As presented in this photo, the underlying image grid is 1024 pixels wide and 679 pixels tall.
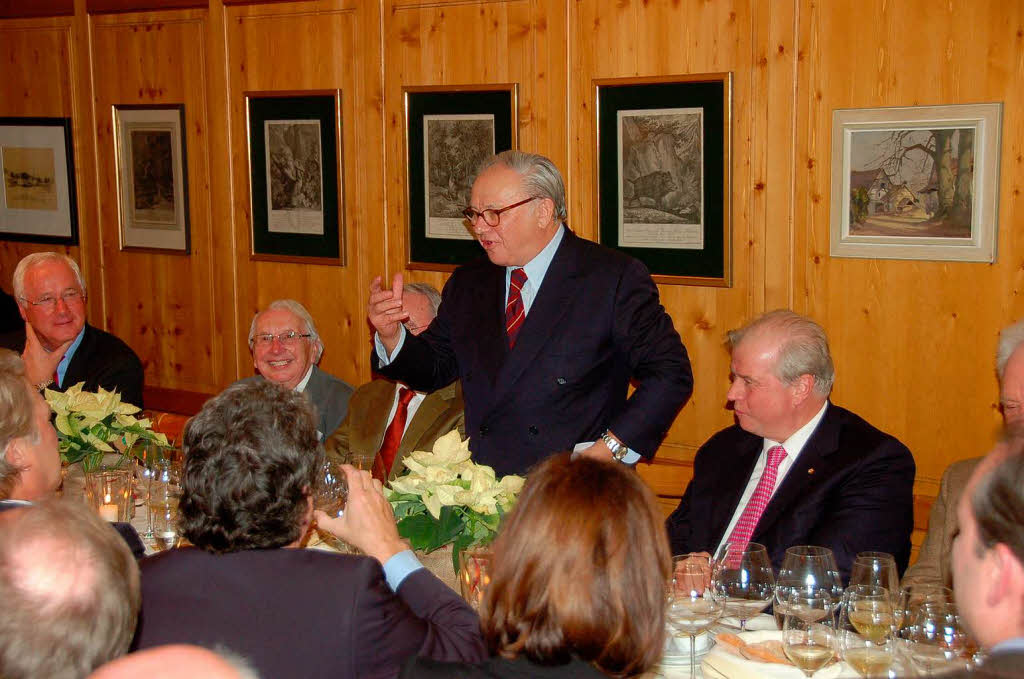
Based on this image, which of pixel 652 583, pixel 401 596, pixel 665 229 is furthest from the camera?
pixel 665 229

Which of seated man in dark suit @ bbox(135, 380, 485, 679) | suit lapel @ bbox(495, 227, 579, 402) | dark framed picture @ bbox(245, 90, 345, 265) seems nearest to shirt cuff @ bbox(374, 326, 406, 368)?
suit lapel @ bbox(495, 227, 579, 402)

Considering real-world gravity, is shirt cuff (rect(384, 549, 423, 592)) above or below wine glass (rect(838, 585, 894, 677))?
above

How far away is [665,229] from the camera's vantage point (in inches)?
195

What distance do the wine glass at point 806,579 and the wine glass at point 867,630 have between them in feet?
0.13

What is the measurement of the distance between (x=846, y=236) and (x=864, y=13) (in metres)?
0.87

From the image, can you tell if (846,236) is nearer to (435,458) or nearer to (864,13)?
(864,13)

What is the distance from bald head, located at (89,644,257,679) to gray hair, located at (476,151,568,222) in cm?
288

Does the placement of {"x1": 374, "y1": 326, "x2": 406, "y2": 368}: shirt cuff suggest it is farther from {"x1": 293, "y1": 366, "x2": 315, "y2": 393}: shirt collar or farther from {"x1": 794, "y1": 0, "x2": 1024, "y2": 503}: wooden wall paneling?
{"x1": 794, "y1": 0, "x2": 1024, "y2": 503}: wooden wall paneling

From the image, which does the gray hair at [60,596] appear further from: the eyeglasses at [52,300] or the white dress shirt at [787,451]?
the eyeglasses at [52,300]

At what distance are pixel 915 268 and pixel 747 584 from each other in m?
2.34

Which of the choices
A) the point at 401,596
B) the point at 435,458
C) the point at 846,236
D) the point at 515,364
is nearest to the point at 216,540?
the point at 401,596

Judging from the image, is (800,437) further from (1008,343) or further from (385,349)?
(385,349)

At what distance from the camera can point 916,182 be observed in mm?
4320

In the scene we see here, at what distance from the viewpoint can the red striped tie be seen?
13.0 ft
